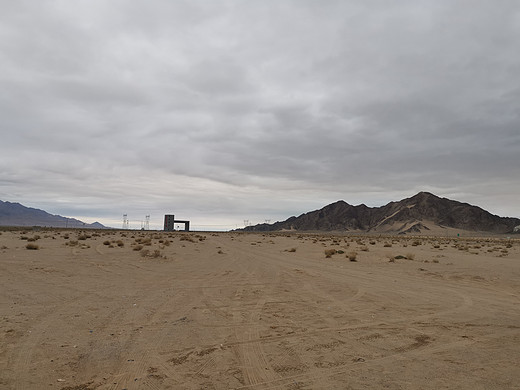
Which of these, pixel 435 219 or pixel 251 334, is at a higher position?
pixel 435 219

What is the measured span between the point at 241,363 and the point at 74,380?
2377 mm

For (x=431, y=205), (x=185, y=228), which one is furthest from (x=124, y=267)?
(x=431, y=205)

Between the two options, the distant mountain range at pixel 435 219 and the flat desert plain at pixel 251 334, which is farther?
the distant mountain range at pixel 435 219

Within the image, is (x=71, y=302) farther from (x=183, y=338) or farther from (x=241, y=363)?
(x=241, y=363)

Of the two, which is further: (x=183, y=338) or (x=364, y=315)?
(x=364, y=315)

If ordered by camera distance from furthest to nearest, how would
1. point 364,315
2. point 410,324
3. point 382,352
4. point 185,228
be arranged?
point 185,228
point 364,315
point 410,324
point 382,352

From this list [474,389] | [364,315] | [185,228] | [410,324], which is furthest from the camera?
[185,228]

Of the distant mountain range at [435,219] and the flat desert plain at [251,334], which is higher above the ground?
the distant mountain range at [435,219]

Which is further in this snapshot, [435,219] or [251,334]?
[435,219]

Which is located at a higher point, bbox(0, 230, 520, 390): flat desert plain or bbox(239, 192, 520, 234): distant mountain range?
bbox(239, 192, 520, 234): distant mountain range

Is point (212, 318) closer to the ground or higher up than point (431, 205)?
closer to the ground

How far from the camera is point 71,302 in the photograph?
31.7 ft

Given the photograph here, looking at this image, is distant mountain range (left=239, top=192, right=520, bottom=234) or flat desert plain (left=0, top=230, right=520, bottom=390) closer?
flat desert plain (left=0, top=230, right=520, bottom=390)

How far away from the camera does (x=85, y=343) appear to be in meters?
6.50
